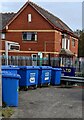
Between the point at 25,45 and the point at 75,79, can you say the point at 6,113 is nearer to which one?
the point at 75,79

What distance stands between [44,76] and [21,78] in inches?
80.6

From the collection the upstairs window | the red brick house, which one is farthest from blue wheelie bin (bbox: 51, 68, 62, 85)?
the upstairs window

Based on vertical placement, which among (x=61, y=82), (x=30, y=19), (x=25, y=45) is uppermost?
(x=30, y=19)

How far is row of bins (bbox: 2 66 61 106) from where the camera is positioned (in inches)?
401

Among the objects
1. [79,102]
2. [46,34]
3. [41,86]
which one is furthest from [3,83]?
[46,34]

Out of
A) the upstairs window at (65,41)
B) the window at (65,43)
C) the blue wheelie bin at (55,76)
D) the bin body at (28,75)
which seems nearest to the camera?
the bin body at (28,75)

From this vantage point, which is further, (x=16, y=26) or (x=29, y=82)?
(x=16, y=26)

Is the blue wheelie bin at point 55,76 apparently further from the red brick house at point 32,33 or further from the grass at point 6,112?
the red brick house at point 32,33

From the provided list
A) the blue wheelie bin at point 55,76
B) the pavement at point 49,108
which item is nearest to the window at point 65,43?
the blue wheelie bin at point 55,76

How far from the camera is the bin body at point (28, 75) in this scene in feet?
49.9

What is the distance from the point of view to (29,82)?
15398mm

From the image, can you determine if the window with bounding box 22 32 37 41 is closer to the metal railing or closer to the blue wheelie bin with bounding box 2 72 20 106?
the metal railing

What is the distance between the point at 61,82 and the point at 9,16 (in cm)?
3130

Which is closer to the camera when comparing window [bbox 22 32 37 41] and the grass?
the grass
